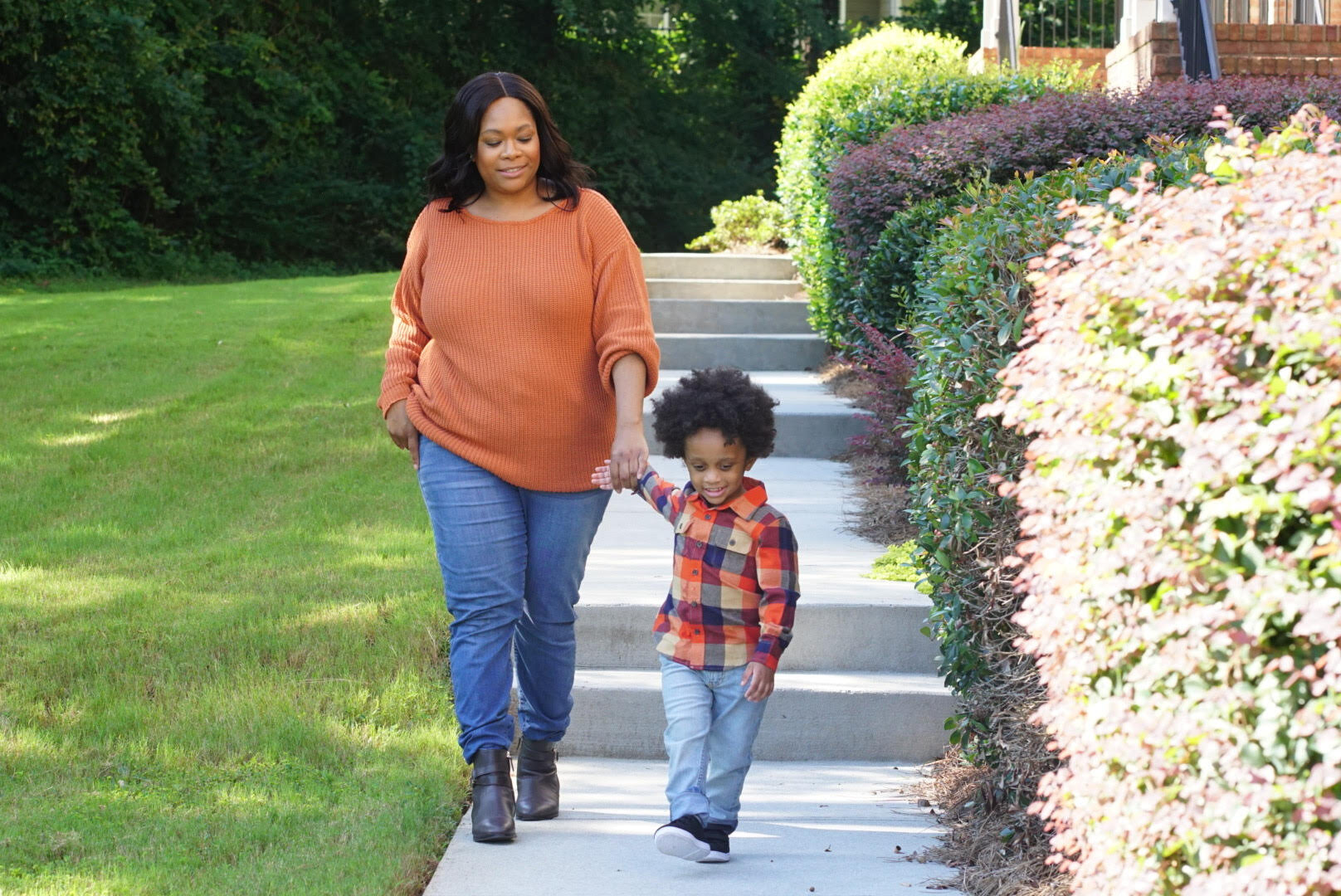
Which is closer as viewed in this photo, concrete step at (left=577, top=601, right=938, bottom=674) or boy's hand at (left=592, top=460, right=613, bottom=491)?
boy's hand at (left=592, top=460, right=613, bottom=491)

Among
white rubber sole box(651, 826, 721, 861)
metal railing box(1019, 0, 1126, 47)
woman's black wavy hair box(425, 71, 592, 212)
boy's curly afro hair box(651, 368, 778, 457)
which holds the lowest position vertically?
white rubber sole box(651, 826, 721, 861)

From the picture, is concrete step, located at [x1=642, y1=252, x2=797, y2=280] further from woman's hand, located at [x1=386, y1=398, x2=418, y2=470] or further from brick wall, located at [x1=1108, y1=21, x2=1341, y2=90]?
woman's hand, located at [x1=386, y1=398, x2=418, y2=470]

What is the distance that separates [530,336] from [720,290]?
7200 mm

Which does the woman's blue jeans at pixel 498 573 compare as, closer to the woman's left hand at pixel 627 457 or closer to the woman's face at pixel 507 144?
the woman's left hand at pixel 627 457

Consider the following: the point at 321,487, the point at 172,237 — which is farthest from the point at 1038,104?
the point at 172,237

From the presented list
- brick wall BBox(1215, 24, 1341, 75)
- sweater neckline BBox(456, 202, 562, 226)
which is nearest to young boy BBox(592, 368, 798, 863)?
sweater neckline BBox(456, 202, 562, 226)

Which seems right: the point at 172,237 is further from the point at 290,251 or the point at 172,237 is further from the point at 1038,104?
the point at 1038,104

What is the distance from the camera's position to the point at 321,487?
6668 millimetres

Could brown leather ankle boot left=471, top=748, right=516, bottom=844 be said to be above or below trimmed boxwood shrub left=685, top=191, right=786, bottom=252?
below

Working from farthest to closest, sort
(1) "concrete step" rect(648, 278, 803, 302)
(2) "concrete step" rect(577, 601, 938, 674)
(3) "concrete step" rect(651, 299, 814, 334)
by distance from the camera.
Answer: (1) "concrete step" rect(648, 278, 803, 302) → (3) "concrete step" rect(651, 299, 814, 334) → (2) "concrete step" rect(577, 601, 938, 674)

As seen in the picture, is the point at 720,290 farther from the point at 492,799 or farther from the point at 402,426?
the point at 492,799

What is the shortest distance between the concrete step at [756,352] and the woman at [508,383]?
18.5 ft

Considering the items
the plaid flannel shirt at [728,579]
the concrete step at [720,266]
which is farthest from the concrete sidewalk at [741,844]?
the concrete step at [720,266]

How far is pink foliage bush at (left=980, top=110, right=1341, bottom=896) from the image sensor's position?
1.83m
